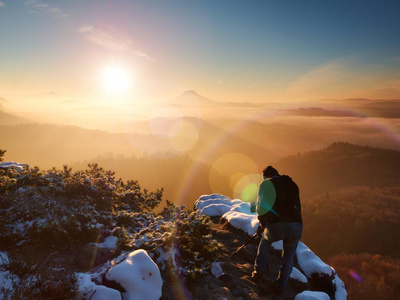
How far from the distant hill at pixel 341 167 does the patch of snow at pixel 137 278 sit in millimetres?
133250

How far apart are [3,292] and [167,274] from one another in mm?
2862

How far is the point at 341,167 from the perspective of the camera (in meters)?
154

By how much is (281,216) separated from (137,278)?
3284 millimetres

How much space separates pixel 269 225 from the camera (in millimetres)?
5195

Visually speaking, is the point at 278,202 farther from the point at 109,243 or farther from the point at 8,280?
the point at 8,280

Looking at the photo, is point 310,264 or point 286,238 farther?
point 310,264

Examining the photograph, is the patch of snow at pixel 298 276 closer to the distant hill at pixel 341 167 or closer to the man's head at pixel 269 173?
the man's head at pixel 269 173

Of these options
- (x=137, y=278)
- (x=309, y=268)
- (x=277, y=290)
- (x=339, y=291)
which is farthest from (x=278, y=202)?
(x=339, y=291)

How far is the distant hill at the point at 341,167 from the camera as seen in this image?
131 m

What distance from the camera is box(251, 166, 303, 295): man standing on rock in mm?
4996

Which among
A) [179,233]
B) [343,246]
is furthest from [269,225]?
[343,246]

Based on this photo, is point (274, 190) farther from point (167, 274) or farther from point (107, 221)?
point (107, 221)

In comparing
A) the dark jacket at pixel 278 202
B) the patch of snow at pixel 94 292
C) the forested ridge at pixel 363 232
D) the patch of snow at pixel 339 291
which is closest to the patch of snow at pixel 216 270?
the dark jacket at pixel 278 202

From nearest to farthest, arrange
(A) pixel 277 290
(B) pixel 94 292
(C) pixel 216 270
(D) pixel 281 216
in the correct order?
(B) pixel 94 292
(D) pixel 281 216
(A) pixel 277 290
(C) pixel 216 270
